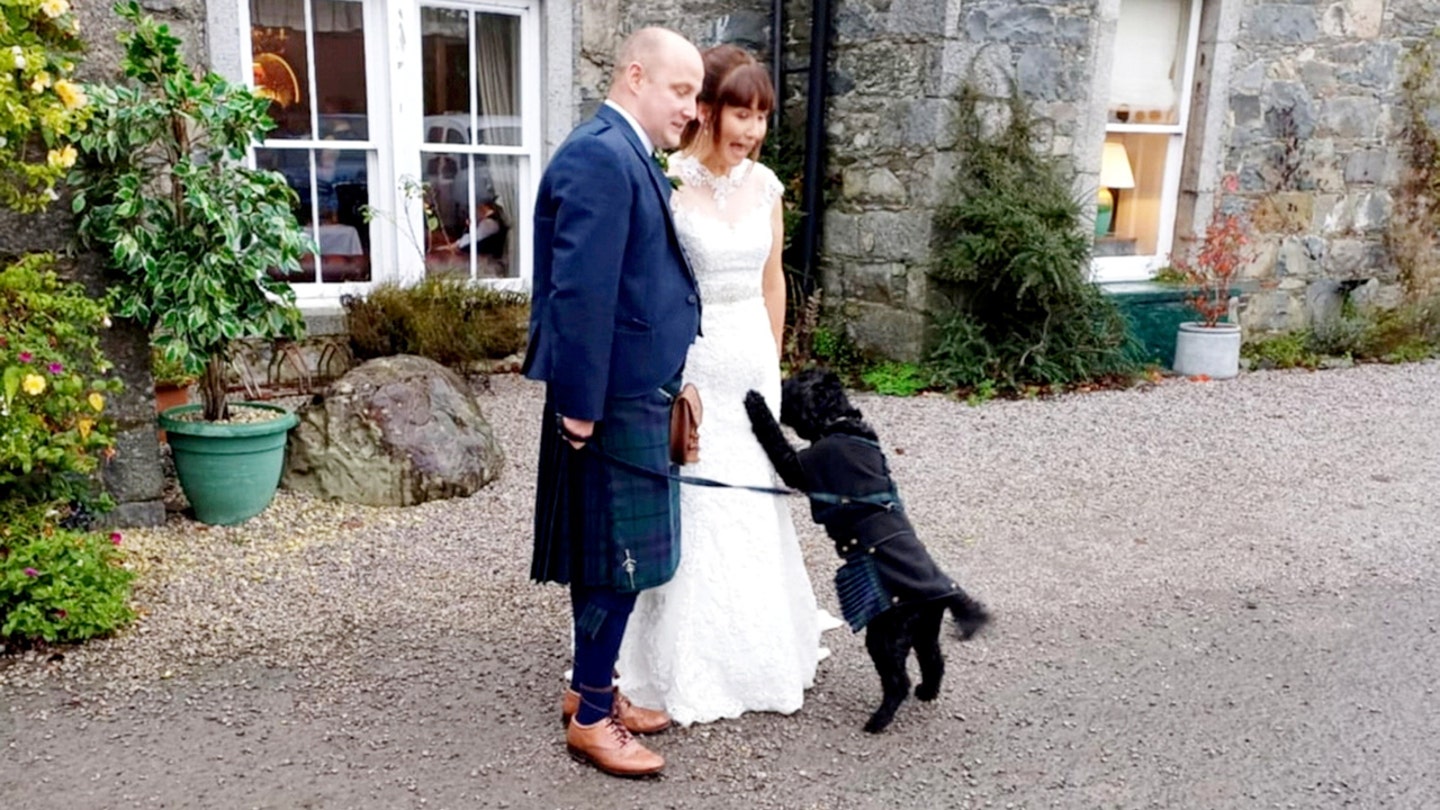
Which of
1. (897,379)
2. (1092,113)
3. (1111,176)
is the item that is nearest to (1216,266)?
(1111,176)

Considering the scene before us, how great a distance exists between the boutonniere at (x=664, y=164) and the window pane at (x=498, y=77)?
15.0 ft

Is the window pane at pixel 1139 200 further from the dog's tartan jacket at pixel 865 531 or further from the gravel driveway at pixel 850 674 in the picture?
the dog's tartan jacket at pixel 865 531

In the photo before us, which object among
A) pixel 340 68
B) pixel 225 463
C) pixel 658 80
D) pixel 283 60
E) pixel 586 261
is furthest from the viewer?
pixel 340 68

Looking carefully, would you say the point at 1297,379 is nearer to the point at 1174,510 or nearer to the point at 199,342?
the point at 1174,510

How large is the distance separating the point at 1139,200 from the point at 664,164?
625 cm

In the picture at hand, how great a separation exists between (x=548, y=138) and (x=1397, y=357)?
6.32 meters

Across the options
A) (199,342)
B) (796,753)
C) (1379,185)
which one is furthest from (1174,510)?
(1379,185)

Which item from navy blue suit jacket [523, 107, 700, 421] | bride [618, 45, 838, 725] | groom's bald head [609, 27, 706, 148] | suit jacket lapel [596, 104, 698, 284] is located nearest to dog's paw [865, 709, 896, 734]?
bride [618, 45, 838, 725]

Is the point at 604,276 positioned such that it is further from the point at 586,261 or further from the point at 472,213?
the point at 472,213

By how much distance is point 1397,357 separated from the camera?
8438mm

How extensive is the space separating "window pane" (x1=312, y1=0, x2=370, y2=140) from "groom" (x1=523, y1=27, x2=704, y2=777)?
4556mm

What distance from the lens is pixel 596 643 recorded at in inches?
110

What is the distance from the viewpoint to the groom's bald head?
2525 mm

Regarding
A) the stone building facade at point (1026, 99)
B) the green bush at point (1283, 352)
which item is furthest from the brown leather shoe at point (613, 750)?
the green bush at point (1283, 352)
